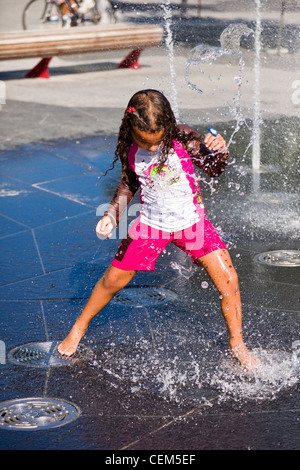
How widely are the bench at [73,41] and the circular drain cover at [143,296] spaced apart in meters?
7.33

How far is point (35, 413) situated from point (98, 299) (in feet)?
2.35

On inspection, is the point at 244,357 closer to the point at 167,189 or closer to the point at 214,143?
the point at 167,189

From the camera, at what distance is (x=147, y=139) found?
352 centimetres

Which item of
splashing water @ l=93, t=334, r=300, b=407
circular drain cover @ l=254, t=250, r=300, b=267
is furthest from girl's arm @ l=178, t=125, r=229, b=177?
circular drain cover @ l=254, t=250, r=300, b=267

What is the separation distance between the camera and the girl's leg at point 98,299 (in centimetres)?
389

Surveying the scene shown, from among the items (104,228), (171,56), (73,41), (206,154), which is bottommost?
(104,228)

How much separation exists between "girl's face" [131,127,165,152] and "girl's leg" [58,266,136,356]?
0.68 meters

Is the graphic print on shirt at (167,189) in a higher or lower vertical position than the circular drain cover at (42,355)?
higher

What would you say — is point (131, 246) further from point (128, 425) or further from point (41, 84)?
point (41, 84)

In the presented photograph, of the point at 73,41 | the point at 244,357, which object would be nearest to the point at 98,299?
the point at 244,357

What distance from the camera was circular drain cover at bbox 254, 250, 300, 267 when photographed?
5289 millimetres

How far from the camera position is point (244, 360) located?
151 inches

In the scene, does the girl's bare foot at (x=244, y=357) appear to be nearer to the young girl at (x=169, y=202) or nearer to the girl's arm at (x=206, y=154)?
the young girl at (x=169, y=202)

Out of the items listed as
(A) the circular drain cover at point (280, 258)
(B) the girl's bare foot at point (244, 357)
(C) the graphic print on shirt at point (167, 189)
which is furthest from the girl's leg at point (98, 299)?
(A) the circular drain cover at point (280, 258)
